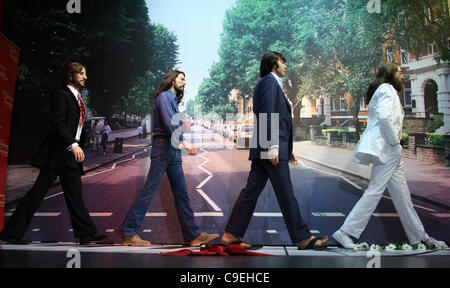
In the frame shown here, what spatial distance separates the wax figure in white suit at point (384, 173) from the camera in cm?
285

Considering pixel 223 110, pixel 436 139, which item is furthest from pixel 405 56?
pixel 223 110

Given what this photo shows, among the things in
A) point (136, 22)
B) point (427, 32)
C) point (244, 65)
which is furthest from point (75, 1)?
point (427, 32)

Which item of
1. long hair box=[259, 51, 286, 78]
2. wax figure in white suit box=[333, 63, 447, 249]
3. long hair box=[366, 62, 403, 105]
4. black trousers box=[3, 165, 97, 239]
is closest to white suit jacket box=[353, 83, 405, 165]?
wax figure in white suit box=[333, 63, 447, 249]

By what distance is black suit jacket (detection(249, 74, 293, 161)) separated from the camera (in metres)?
2.85

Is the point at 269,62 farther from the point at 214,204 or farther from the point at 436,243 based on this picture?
the point at 436,243

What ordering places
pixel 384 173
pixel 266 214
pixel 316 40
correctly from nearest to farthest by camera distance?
pixel 384 173 < pixel 266 214 < pixel 316 40

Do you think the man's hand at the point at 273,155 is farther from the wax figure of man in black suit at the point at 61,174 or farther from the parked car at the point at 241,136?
the wax figure of man in black suit at the point at 61,174

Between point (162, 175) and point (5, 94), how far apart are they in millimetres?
2236

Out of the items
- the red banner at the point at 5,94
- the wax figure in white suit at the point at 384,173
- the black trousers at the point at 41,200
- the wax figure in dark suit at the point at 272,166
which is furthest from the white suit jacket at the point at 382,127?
the red banner at the point at 5,94

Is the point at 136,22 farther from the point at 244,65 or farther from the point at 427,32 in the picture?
the point at 427,32

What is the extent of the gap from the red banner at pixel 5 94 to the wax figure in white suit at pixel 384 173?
3675mm

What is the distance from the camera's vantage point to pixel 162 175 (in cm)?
299

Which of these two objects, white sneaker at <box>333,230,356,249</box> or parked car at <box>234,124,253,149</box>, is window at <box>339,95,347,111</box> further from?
white sneaker at <box>333,230,356,249</box>

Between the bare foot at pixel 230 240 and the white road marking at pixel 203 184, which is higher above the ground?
the white road marking at pixel 203 184
